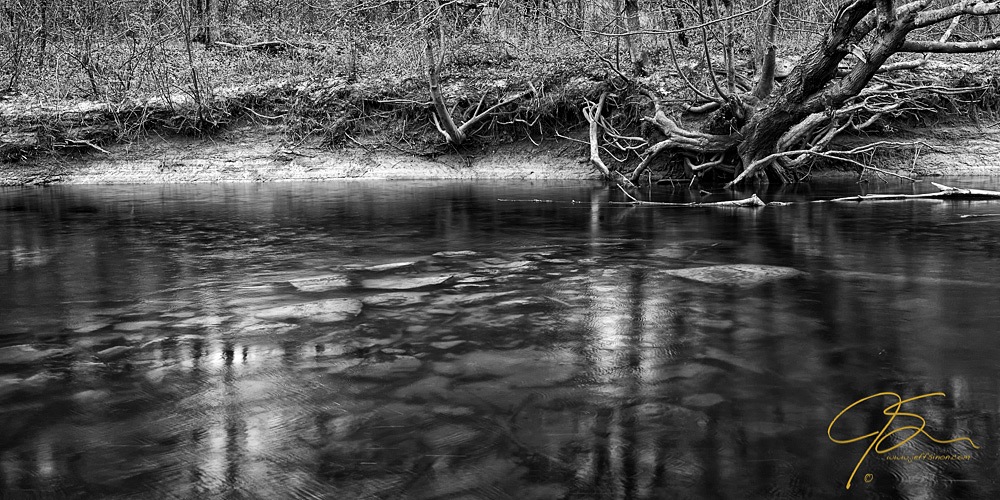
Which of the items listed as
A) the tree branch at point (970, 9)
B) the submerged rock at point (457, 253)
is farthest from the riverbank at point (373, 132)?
the submerged rock at point (457, 253)

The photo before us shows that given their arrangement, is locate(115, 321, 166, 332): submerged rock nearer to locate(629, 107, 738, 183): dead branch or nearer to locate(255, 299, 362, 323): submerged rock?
locate(255, 299, 362, 323): submerged rock

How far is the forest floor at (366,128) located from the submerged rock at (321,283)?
12859mm

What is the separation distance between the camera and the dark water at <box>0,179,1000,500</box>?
95.3 inches

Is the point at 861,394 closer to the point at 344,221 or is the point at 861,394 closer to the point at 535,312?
the point at 535,312

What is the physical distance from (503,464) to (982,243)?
251 inches

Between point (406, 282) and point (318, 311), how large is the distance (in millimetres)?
1038

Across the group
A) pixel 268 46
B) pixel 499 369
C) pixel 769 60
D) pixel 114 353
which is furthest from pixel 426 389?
pixel 268 46

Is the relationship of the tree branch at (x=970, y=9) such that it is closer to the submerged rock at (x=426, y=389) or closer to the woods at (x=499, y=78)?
the woods at (x=499, y=78)

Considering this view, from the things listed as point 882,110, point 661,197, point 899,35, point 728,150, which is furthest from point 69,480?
point 882,110

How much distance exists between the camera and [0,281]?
19.5ft

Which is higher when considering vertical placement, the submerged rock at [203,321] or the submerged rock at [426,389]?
the submerged rock at [203,321]

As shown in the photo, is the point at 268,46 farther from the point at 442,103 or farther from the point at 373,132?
the point at 442,103

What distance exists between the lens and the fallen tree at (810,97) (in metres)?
10.0
